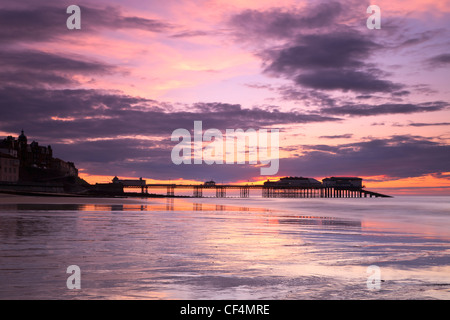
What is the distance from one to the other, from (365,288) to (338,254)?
→ 17.2ft

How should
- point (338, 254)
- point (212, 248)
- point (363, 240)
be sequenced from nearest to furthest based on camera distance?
point (338, 254), point (212, 248), point (363, 240)

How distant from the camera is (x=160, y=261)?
12250 millimetres

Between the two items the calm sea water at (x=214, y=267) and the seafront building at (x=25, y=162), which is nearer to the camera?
the calm sea water at (x=214, y=267)

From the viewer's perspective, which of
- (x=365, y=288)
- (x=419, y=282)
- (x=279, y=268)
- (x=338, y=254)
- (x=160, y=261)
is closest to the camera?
(x=365, y=288)

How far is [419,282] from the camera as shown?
32.3 feet

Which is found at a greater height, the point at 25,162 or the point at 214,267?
the point at 25,162

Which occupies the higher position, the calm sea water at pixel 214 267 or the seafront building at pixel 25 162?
the seafront building at pixel 25 162

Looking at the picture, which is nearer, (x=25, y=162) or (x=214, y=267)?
(x=214, y=267)

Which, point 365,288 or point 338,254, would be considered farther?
point 338,254

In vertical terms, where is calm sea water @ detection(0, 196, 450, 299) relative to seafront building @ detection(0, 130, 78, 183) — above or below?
below

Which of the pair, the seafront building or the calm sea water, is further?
the seafront building
